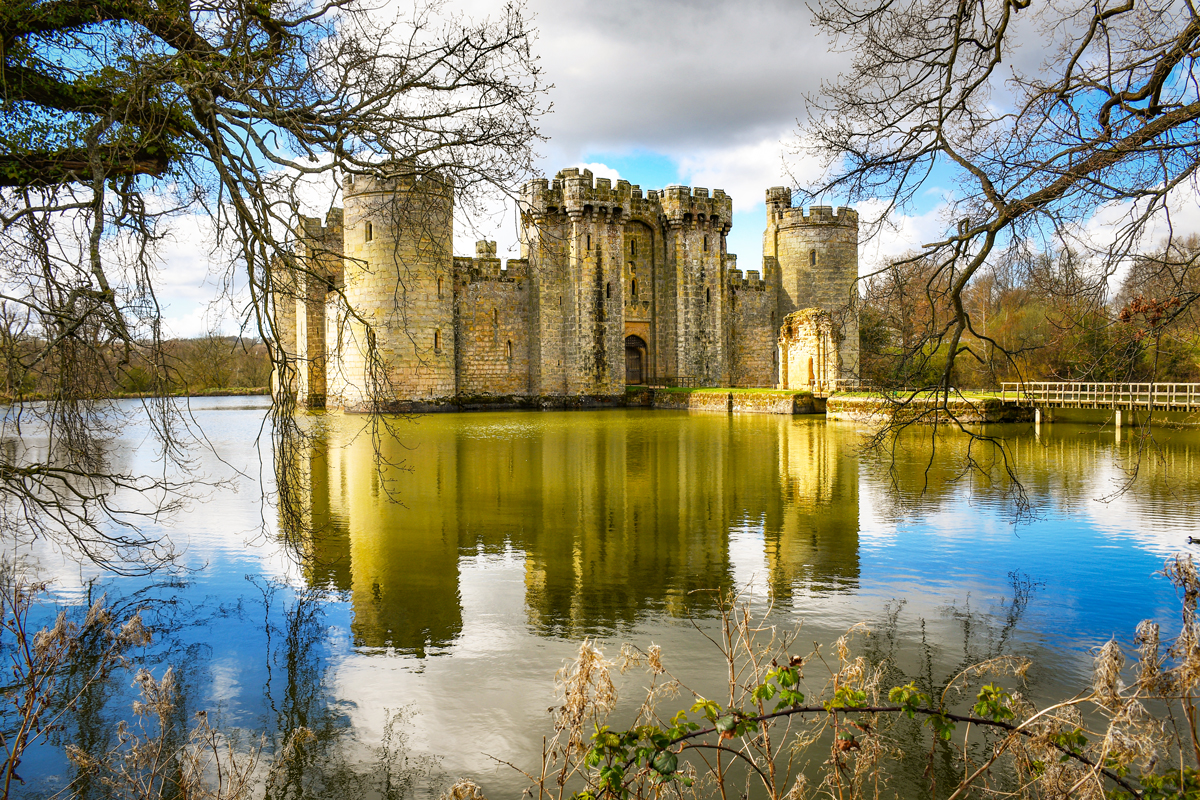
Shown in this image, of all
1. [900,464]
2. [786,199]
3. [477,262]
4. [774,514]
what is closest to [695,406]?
[477,262]

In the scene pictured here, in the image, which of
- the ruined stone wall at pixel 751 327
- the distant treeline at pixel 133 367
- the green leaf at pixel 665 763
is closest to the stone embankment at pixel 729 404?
the ruined stone wall at pixel 751 327

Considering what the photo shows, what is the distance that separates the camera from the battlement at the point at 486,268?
26.4 meters

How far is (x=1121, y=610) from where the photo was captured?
185 inches

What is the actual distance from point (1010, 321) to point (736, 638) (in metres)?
28.8

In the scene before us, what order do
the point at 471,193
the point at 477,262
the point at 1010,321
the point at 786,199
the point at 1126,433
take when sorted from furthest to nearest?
1. the point at 786,199
2. the point at 1010,321
3. the point at 477,262
4. the point at 1126,433
5. the point at 471,193

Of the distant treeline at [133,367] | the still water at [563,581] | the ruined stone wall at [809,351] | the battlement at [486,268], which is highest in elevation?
the battlement at [486,268]

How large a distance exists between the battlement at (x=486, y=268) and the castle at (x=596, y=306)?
51 millimetres

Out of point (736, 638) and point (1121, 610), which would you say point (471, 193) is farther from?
point (1121, 610)

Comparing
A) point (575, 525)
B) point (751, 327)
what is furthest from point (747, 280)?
point (575, 525)

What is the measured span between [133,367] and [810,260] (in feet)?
98.6

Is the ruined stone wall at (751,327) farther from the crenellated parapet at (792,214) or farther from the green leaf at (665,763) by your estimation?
→ the green leaf at (665,763)

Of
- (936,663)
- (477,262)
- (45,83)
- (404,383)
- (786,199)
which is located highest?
(786,199)

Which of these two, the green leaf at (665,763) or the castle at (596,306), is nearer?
the green leaf at (665,763)

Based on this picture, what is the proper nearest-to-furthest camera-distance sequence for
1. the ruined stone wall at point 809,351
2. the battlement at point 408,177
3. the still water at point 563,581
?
the still water at point 563,581
the battlement at point 408,177
the ruined stone wall at point 809,351
